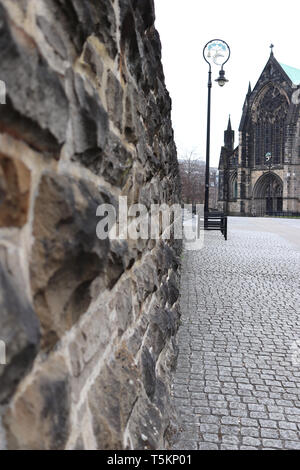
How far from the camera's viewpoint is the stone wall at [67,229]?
96 cm

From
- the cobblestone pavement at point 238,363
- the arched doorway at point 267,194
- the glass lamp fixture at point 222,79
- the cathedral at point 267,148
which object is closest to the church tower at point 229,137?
the cathedral at point 267,148

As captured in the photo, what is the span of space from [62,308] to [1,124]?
1.84ft

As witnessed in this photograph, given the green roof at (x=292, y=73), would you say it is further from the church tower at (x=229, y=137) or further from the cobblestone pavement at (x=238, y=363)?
the cobblestone pavement at (x=238, y=363)

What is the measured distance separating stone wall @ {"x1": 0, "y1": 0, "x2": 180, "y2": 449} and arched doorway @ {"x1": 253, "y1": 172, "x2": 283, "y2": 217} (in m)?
56.4

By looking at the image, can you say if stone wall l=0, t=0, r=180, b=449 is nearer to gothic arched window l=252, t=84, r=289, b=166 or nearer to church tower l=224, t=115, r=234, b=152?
gothic arched window l=252, t=84, r=289, b=166

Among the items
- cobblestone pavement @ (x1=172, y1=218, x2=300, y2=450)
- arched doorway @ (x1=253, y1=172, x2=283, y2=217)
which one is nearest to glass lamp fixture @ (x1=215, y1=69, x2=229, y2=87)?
cobblestone pavement @ (x1=172, y1=218, x2=300, y2=450)

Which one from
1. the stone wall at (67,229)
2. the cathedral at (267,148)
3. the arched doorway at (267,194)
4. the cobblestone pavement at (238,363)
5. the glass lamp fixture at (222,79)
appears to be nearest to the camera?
the stone wall at (67,229)

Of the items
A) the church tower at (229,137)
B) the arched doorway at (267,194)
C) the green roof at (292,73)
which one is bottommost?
the arched doorway at (267,194)

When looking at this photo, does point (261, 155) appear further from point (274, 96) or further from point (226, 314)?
point (226, 314)

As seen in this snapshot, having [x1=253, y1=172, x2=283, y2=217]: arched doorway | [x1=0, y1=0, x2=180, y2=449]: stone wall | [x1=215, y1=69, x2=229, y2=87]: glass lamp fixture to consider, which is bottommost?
[x1=0, y1=0, x2=180, y2=449]: stone wall

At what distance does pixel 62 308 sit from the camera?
1254mm

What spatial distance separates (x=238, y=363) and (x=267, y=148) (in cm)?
5722

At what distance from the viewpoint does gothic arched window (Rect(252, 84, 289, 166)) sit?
186 feet

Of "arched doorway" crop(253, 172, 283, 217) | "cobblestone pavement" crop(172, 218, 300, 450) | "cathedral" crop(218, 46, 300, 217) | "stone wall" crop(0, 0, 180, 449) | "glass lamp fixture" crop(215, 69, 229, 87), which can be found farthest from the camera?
"arched doorway" crop(253, 172, 283, 217)
